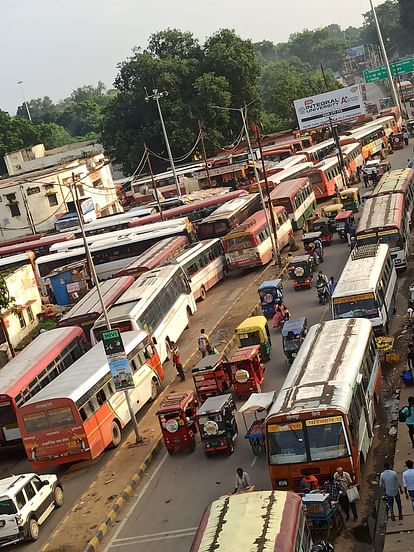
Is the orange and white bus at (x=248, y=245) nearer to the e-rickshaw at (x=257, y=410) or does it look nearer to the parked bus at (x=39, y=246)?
the parked bus at (x=39, y=246)

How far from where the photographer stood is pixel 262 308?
33.0 meters

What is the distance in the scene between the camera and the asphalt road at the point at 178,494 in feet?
59.0

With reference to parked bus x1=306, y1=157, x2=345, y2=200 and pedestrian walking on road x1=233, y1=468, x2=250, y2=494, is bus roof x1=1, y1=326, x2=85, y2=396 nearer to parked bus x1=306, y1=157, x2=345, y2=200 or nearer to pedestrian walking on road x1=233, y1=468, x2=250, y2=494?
pedestrian walking on road x1=233, y1=468, x2=250, y2=494

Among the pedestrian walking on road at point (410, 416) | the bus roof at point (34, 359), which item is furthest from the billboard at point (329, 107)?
the pedestrian walking on road at point (410, 416)

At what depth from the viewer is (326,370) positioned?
18.8 metres

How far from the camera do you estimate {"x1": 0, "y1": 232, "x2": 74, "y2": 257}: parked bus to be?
5403cm

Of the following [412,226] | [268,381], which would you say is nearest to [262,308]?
[268,381]

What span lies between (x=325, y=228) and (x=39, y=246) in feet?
66.8

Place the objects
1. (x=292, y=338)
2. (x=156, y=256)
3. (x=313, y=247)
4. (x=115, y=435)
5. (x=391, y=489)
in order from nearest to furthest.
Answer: (x=391, y=489) → (x=115, y=435) → (x=292, y=338) → (x=313, y=247) → (x=156, y=256)

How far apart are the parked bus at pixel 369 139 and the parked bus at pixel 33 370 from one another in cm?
4351

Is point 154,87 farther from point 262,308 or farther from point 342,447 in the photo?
point 342,447

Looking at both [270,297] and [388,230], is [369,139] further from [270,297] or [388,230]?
[270,297]

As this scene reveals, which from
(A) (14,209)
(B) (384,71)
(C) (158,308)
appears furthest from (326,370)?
(B) (384,71)

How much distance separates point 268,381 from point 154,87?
65.4 metres
